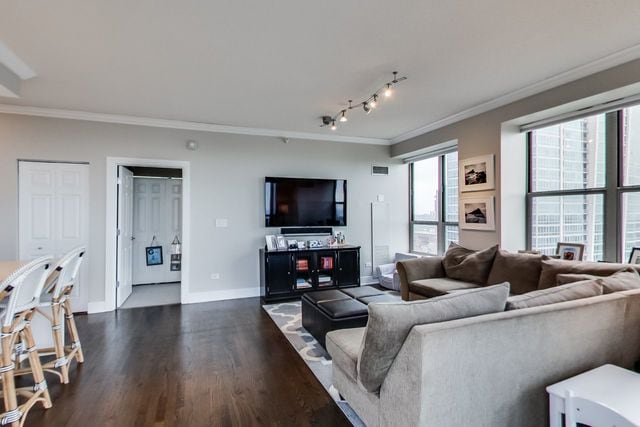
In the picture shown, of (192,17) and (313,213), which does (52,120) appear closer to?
(192,17)

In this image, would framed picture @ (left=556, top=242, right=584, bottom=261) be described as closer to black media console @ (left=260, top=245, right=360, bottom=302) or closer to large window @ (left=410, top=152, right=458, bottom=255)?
large window @ (left=410, top=152, right=458, bottom=255)

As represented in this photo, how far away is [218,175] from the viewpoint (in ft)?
16.1

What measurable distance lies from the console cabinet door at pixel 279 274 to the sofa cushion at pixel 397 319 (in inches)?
125

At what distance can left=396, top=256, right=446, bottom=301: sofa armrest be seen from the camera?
4.05m

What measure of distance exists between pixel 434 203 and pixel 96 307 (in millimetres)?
5270

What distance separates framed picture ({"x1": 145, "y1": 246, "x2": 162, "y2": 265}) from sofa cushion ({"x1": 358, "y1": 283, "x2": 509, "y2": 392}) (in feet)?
17.8

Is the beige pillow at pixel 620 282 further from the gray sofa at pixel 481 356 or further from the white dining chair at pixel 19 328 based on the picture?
the white dining chair at pixel 19 328

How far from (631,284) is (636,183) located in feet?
4.82

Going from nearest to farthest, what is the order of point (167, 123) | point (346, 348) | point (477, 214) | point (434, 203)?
point (346, 348), point (477, 214), point (167, 123), point (434, 203)

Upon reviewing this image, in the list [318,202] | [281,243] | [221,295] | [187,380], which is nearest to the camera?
[187,380]

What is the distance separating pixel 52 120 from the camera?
411cm

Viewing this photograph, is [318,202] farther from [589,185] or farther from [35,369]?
[35,369]

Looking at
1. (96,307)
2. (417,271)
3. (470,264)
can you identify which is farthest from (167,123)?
(470,264)

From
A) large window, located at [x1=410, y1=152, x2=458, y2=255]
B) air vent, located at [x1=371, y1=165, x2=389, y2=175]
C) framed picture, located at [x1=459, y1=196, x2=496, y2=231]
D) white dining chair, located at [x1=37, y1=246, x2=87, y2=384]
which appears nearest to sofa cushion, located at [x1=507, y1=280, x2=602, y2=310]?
framed picture, located at [x1=459, y1=196, x2=496, y2=231]
